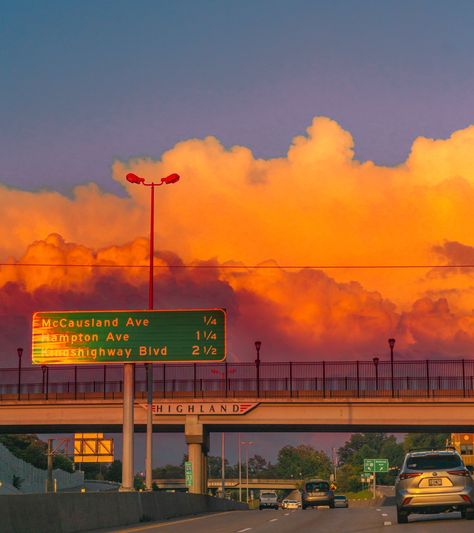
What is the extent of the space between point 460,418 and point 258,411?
41.4ft

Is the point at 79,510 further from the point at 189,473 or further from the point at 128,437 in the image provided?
the point at 189,473

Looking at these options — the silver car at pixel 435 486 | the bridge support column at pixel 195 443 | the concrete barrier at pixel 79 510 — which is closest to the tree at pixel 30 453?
the bridge support column at pixel 195 443

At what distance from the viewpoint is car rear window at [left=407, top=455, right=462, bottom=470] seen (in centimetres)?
3116

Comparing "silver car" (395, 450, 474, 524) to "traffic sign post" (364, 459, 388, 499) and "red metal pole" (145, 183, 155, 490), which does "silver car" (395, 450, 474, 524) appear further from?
"traffic sign post" (364, 459, 388, 499)

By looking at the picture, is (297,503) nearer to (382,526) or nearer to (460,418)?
(460,418)

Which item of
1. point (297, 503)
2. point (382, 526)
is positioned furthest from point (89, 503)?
point (297, 503)

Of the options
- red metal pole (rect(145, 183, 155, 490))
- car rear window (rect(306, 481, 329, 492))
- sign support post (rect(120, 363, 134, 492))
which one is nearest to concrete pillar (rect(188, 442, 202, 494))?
car rear window (rect(306, 481, 329, 492))

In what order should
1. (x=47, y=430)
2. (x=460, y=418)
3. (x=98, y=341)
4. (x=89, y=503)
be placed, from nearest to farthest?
(x=89, y=503) < (x=98, y=341) < (x=460, y=418) < (x=47, y=430)

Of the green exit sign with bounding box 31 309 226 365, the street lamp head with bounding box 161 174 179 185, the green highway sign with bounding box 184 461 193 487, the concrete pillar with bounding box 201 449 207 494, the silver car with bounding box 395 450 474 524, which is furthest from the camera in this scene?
the concrete pillar with bounding box 201 449 207 494

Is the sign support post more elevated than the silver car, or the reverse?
the sign support post

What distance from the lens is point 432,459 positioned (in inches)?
1237

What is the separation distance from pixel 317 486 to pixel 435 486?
130 feet

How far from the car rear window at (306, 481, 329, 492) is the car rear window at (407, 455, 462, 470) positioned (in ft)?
126

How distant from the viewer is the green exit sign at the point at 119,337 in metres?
42.9
